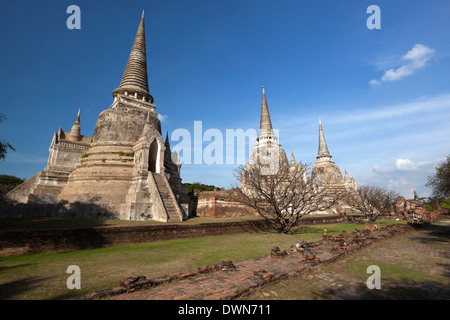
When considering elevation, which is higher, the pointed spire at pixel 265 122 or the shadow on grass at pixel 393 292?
the pointed spire at pixel 265 122

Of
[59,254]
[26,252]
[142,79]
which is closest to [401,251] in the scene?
[59,254]

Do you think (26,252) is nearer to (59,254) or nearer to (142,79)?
(59,254)

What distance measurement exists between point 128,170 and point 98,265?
10.7m

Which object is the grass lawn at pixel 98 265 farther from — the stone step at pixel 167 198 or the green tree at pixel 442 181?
the green tree at pixel 442 181

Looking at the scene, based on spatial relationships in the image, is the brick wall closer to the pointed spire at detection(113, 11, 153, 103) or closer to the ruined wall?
the ruined wall

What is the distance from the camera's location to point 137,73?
21750mm

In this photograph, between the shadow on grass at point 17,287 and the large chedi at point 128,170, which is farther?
the large chedi at point 128,170

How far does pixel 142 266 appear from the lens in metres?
5.95

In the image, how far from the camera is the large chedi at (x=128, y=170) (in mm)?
13555

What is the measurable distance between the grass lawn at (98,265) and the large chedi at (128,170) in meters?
4.79

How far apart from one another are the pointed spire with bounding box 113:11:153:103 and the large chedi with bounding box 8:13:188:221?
9 centimetres

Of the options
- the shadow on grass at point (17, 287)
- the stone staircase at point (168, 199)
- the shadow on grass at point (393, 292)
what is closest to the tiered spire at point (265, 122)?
the stone staircase at point (168, 199)

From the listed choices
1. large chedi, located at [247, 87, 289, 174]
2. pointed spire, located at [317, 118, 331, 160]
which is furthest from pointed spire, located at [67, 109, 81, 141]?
pointed spire, located at [317, 118, 331, 160]
